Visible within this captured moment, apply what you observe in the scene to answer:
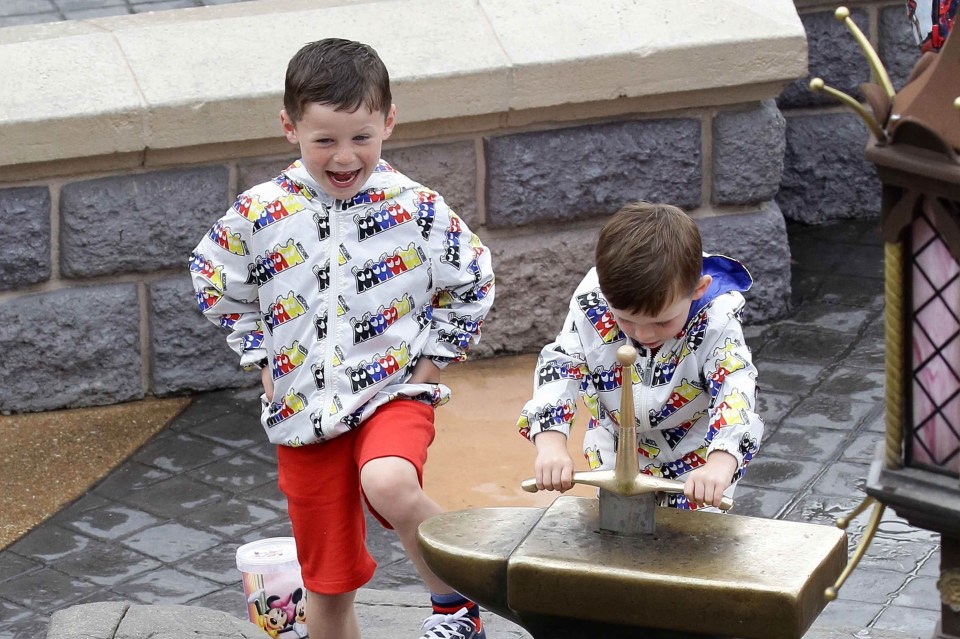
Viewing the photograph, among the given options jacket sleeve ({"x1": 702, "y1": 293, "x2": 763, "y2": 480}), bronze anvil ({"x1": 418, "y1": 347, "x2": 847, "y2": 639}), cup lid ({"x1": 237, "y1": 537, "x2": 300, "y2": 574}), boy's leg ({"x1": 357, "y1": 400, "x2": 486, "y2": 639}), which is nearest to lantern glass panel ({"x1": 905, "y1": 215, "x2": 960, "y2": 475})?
bronze anvil ({"x1": 418, "y1": 347, "x2": 847, "y2": 639})

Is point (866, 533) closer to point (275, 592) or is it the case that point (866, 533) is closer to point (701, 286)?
point (701, 286)

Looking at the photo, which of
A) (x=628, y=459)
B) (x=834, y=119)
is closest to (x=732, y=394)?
(x=628, y=459)

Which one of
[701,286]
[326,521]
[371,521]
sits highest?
[701,286]

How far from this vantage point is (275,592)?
345 cm

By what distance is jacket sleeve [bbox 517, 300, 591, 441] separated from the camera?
2881 millimetres

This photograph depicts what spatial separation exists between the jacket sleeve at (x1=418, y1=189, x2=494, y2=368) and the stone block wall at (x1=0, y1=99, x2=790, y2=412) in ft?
5.86

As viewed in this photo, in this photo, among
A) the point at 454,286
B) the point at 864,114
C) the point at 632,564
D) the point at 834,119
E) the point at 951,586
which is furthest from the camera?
the point at 834,119

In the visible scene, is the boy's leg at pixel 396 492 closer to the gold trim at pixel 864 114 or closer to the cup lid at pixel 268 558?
the cup lid at pixel 268 558

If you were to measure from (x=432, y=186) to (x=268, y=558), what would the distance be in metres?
2.00

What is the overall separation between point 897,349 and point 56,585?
8.58 feet

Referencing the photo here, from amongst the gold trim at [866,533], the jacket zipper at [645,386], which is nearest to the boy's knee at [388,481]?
the jacket zipper at [645,386]

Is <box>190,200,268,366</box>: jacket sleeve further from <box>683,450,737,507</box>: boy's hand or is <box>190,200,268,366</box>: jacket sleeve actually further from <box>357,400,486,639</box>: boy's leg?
<box>683,450,737,507</box>: boy's hand

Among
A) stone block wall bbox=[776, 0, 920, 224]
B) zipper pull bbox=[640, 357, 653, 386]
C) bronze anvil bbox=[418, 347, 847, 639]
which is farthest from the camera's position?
stone block wall bbox=[776, 0, 920, 224]

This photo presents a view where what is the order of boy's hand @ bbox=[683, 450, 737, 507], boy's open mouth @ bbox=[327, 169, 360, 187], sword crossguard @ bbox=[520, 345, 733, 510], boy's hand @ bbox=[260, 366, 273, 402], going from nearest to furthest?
sword crossguard @ bbox=[520, 345, 733, 510] → boy's hand @ bbox=[683, 450, 737, 507] → boy's open mouth @ bbox=[327, 169, 360, 187] → boy's hand @ bbox=[260, 366, 273, 402]
